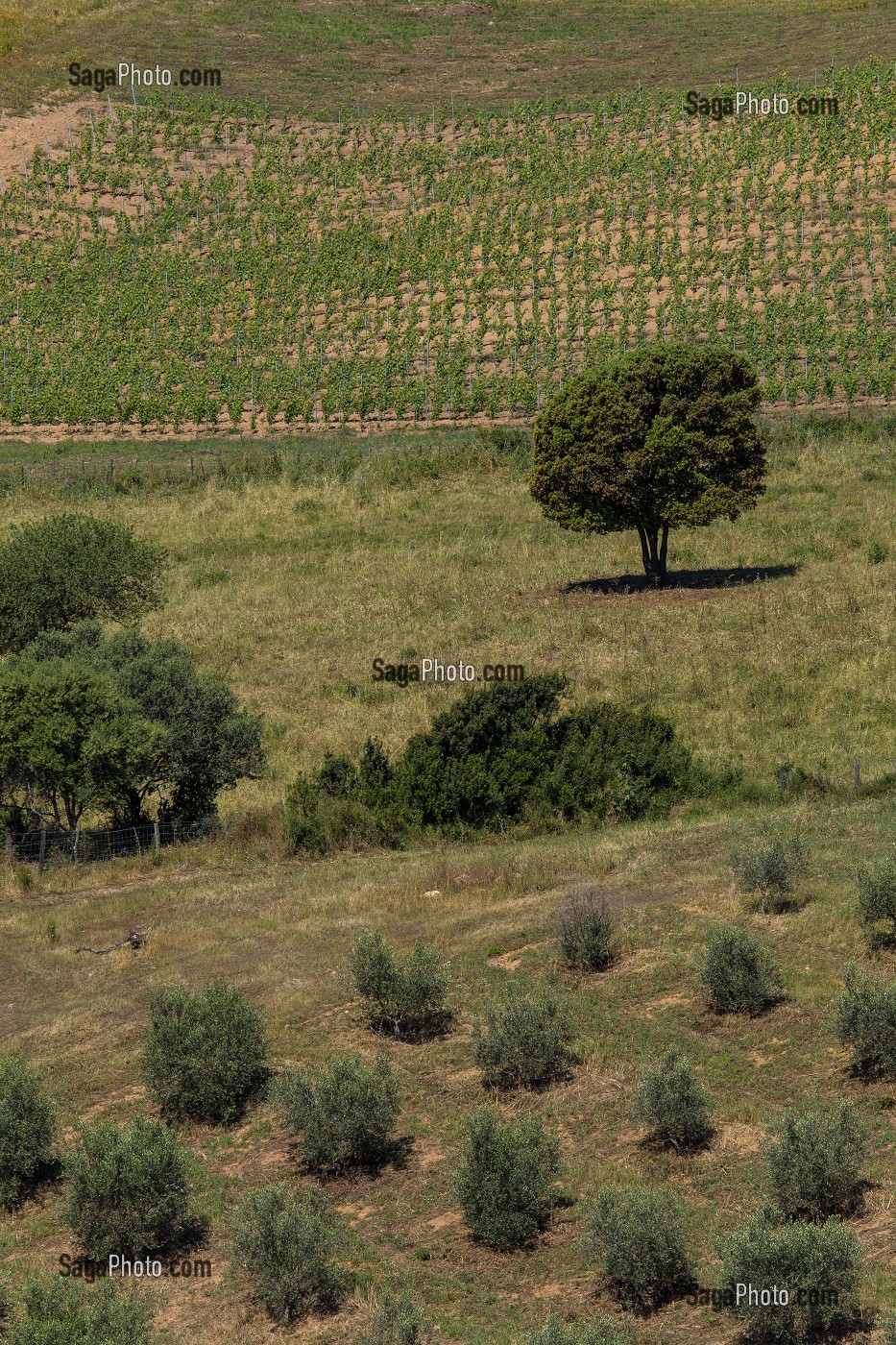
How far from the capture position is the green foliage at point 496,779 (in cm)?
3103

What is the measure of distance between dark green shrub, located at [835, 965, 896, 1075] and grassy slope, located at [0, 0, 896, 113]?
85.9 meters

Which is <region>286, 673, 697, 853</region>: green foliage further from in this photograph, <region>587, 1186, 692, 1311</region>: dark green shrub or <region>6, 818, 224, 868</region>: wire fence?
<region>587, 1186, 692, 1311</region>: dark green shrub

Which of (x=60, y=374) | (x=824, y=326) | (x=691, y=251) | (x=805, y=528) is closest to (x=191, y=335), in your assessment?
(x=60, y=374)

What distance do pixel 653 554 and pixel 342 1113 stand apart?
108 ft

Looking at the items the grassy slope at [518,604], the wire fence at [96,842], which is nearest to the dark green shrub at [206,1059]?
the wire fence at [96,842]

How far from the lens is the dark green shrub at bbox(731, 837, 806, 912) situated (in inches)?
912

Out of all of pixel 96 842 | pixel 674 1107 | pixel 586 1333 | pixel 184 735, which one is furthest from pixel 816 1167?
pixel 184 735

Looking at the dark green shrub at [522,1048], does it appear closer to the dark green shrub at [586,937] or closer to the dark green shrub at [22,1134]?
the dark green shrub at [586,937]

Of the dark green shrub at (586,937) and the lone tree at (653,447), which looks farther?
the lone tree at (653,447)

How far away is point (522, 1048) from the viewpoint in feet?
62.3

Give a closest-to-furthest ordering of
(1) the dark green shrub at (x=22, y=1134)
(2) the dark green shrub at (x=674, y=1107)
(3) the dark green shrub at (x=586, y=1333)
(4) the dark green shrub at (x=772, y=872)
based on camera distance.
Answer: (3) the dark green shrub at (x=586, y=1333), (2) the dark green shrub at (x=674, y=1107), (1) the dark green shrub at (x=22, y=1134), (4) the dark green shrub at (x=772, y=872)

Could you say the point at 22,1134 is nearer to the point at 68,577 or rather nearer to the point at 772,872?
the point at 772,872

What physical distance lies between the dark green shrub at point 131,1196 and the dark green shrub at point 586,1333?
176 inches

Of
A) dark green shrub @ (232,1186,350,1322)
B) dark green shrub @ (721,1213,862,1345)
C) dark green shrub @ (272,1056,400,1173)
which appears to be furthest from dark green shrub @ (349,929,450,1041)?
dark green shrub @ (721,1213,862,1345)
